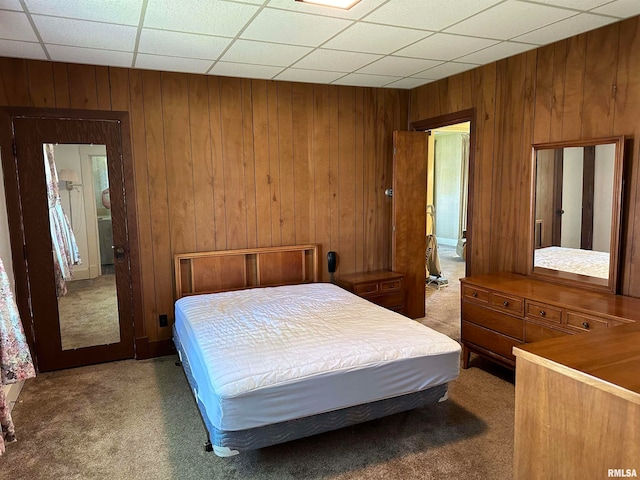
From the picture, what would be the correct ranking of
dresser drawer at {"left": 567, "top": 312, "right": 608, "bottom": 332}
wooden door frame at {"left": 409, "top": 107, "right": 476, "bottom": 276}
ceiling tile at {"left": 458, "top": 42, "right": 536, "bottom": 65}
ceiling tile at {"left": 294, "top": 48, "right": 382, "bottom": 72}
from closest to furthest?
dresser drawer at {"left": 567, "top": 312, "right": 608, "bottom": 332}
ceiling tile at {"left": 458, "top": 42, "right": 536, "bottom": 65}
ceiling tile at {"left": 294, "top": 48, "right": 382, "bottom": 72}
wooden door frame at {"left": 409, "top": 107, "right": 476, "bottom": 276}

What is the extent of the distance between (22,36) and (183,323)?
7.37 ft

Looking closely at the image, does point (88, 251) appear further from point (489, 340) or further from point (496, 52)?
point (496, 52)

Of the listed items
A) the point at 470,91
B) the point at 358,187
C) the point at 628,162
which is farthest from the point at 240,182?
the point at 628,162

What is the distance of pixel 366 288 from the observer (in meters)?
4.50

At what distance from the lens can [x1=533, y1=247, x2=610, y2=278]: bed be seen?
3129 mm

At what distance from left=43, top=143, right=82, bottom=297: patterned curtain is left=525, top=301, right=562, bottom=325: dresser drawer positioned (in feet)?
12.0

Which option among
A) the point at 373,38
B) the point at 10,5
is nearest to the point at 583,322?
the point at 373,38

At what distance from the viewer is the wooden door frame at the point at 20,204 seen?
3.51m

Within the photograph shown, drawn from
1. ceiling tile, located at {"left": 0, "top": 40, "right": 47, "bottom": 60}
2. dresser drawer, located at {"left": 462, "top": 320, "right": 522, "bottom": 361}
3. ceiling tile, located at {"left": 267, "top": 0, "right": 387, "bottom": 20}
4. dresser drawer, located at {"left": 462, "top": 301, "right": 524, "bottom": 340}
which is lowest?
dresser drawer, located at {"left": 462, "top": 320, "right": 522, "bottom": 361}

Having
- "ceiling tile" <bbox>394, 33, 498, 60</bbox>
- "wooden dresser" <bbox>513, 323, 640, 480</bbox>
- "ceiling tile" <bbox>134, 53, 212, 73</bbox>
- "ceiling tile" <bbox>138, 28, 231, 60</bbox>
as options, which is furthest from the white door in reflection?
"wooden dresser" <bbox>513, 323, 640, 480</bbox>

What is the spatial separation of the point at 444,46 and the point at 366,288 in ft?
7.66

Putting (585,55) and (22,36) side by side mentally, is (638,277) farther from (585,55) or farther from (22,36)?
(22,36)

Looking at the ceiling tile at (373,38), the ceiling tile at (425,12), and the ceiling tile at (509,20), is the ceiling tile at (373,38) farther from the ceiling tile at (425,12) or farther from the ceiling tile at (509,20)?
the ceiling tile at (509,20)

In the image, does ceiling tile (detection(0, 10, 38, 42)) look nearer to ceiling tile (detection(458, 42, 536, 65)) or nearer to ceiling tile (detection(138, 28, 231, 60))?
ceiling tile (detection(138, 28, 231, 60))
